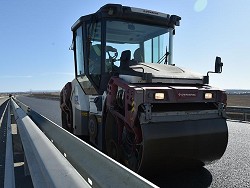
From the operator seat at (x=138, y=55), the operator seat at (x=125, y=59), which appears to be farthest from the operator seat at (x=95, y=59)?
the operator seat at (x=125, y=59)

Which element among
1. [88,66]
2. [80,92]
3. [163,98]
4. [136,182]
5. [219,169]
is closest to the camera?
[136,182]

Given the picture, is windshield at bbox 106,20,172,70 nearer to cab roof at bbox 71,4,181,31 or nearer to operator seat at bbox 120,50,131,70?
cab roof at bbox 71,4,181,31

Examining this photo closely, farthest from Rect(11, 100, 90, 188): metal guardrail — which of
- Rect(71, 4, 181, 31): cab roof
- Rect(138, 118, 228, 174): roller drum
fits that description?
Rect(71, 4, 181, 31): cab roof

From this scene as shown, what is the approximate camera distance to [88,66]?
6.24 metres

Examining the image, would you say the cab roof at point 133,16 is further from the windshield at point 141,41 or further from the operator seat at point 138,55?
the operator seat at point 138,55

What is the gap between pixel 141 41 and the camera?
623 cm

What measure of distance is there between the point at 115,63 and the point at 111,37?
53 centimetres

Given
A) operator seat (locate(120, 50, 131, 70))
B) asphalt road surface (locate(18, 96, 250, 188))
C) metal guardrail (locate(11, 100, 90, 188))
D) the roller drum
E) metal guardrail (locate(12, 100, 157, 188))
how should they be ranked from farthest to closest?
operator seat (locate(120, 50, 131, 70))
asphalt road surface (locate(18, 96, 250, 188))
the roller drum
metal guardrail (locate(11, 100, 90, 188))
metal guardrail (locate(12, 100, 157, 188))

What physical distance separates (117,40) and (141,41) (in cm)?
59

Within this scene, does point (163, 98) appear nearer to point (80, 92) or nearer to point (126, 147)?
point (126, 147)

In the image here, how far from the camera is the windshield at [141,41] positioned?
19.1 ft

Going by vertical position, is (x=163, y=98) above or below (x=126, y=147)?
above

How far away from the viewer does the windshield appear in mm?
5836

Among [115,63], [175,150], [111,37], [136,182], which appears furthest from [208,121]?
[136,182]
